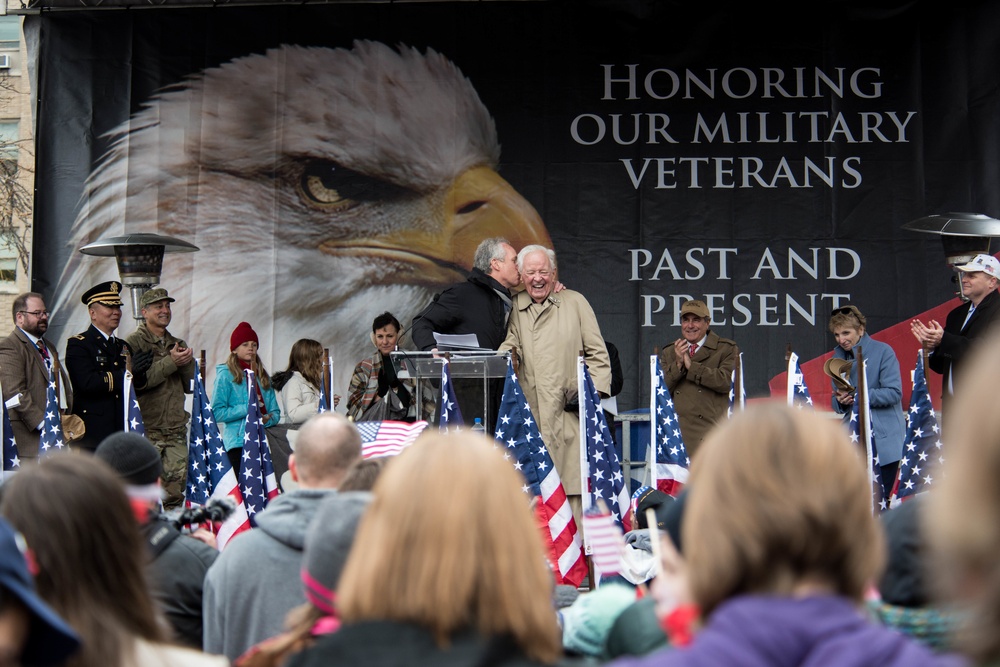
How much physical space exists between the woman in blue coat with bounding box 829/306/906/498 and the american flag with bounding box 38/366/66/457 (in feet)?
15.2

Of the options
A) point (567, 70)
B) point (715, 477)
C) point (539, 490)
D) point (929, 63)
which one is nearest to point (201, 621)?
point (715, 477)

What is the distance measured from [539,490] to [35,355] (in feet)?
11.2

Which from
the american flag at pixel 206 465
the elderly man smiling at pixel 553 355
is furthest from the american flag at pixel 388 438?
the elderly man smiling at pixel 553 355

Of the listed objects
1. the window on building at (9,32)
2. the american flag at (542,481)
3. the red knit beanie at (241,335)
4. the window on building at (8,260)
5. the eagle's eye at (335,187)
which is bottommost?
the american flag at (542,481)

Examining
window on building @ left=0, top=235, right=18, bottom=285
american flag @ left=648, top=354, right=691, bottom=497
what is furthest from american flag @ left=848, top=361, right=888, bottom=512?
window on building @ left=0, top=235, right=18, bottom=285

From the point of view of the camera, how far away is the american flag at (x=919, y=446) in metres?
6.58

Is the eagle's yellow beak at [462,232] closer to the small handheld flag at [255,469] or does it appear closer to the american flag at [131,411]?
the american flag at [131,411]

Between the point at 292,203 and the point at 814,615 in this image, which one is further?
the point at 292,203

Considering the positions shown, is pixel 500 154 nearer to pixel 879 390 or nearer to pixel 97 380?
pixel 97 380

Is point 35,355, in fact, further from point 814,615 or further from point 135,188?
point 814,615

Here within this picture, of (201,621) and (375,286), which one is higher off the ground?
(375,286)

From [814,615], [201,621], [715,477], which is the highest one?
[715,477]

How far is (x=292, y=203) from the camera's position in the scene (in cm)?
1009

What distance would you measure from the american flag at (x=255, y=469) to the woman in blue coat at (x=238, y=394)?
148 centimetres
